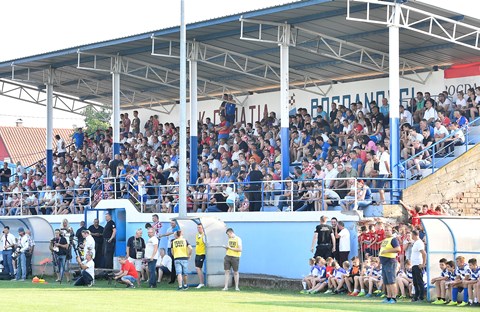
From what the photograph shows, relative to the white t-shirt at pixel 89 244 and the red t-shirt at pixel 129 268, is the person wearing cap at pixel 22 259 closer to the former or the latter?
the white t-shirt at pixel 89 244

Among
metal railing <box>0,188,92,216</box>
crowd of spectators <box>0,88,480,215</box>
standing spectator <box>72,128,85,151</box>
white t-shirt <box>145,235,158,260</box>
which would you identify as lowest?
white t-shirt <box>145,235,158,260</box>

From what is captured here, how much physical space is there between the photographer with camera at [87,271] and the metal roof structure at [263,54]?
7.93m

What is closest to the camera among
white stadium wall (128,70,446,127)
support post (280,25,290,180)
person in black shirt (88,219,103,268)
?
support post (280,25,290,180)

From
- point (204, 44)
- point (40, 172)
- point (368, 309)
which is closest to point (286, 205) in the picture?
point (204, 44)

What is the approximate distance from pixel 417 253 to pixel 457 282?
3.84 feet

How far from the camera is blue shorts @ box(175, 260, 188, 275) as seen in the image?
27312 millimetres

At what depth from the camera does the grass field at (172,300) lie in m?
20.3

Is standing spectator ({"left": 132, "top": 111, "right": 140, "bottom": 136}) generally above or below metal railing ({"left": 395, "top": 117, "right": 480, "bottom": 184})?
above

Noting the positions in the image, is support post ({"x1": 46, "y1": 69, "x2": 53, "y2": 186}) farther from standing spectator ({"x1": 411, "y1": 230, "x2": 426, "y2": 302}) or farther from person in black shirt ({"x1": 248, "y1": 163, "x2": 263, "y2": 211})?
standing spectator ({"x1": 411, "y1": 230, "x2": 426, "y2": 302})

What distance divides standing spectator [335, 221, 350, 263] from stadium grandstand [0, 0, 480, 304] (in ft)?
1.07

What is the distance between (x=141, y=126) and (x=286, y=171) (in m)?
18.5

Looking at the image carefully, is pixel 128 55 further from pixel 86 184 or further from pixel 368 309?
pixel 368 309

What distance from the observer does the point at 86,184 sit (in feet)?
129

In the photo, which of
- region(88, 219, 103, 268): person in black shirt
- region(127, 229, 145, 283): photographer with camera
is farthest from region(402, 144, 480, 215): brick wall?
region(88, 219, 103, 268): person in black shirt
